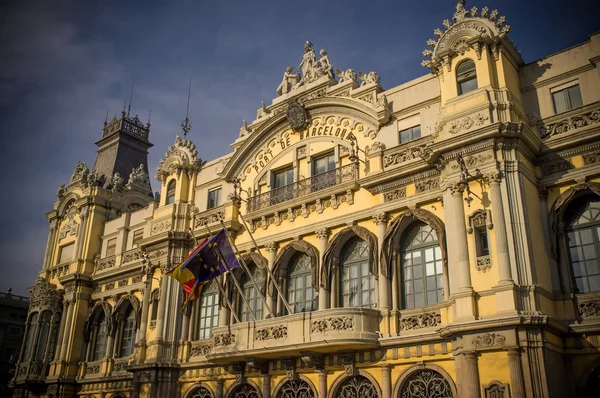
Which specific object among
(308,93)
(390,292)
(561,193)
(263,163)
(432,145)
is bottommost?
(390,292)

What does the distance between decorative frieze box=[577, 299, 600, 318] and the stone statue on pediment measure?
15384 millimetres

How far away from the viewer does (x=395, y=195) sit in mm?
21641

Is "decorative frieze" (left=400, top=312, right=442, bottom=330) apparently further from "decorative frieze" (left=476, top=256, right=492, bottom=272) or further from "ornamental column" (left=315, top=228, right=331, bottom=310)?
"ornamental column" (left=315, top=228, right=331, bottom=310)

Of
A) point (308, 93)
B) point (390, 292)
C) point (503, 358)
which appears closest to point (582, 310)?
point (503, 358)

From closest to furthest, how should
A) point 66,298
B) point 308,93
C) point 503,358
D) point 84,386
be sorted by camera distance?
point 503,358 → point 308,93 → point 84,386 → point 66,298

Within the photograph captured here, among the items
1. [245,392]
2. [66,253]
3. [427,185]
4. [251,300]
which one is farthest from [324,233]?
[66,253]

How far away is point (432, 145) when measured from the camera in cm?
1941

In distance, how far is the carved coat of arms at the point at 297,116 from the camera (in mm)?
25797

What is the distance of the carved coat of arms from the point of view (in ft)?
84.6

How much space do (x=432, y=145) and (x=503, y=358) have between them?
6.84 metres

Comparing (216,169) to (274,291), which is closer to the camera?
(274,291)

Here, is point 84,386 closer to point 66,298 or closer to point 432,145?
point 66,298

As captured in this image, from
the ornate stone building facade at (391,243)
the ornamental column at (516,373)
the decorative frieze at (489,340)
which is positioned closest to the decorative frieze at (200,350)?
the ornate stone building facade at (391,243)

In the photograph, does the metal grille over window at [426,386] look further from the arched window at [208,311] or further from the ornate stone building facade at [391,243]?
the arched window at [208,311]
